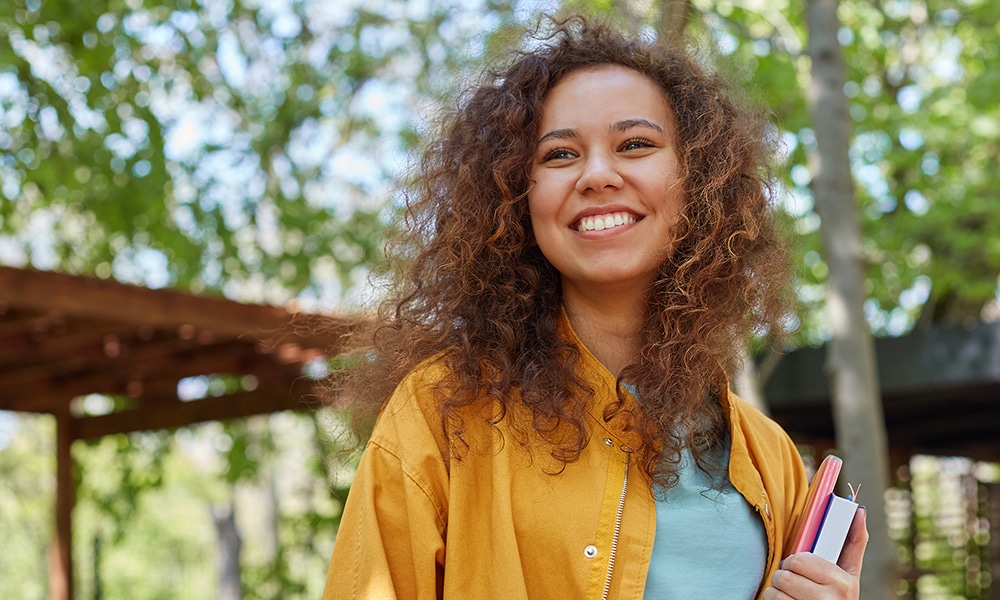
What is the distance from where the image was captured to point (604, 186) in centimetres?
174

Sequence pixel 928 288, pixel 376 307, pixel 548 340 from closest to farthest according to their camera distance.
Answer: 1. pixel 548 340
2. pixel 376 307
3. pixel 928 288

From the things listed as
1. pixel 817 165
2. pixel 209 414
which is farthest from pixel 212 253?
pixel 817 165

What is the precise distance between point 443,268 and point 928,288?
11259 millimetres

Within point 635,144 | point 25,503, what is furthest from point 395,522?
point 25,503

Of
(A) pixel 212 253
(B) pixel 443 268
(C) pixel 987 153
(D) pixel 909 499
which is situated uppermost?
(C) pixel 987 153

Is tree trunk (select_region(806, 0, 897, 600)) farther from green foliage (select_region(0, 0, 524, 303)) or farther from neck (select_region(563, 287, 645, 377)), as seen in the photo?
neck (select_region(563, 287, 645, 377))

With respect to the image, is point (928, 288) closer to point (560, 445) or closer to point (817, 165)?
point (817, 165)

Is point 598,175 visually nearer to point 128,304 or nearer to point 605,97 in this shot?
point 605,97

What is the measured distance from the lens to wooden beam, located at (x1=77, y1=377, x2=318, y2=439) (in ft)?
24.2

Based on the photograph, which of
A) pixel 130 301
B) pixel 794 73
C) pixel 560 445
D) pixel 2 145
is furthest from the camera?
pixel 794 73

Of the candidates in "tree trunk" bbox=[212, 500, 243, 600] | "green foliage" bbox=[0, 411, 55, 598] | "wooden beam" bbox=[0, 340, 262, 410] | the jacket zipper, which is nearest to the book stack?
the jacket zipper

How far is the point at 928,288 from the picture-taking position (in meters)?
Result: 12.1

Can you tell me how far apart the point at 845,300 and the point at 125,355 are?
Result: 3.71 m

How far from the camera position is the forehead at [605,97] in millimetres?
1804
